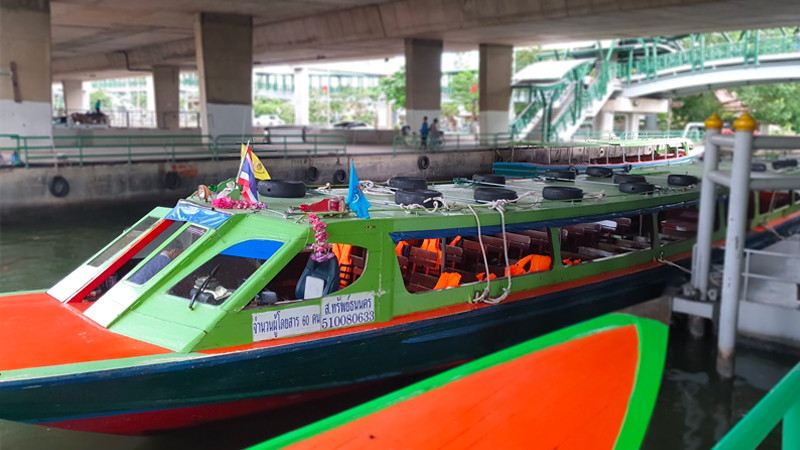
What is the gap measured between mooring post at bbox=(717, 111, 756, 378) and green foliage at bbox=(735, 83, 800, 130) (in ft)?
13.6

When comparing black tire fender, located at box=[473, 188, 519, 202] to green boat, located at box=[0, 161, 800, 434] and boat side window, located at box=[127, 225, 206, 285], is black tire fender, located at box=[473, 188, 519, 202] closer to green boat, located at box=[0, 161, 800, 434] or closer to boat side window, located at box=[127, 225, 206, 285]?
green boat, located at box=[0, 161, 800, 434]

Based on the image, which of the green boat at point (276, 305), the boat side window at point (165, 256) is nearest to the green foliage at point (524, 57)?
the green boat at point (276, 305)

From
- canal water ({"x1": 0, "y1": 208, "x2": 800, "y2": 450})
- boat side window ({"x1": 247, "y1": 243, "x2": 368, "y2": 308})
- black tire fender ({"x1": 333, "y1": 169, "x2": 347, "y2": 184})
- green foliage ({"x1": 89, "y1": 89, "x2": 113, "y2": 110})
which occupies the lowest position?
canal water ({"x1": 0, "y1": 208, "x2": 800, "y2": 450})

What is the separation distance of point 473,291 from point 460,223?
782 mm

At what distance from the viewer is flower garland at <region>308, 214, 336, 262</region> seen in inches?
217

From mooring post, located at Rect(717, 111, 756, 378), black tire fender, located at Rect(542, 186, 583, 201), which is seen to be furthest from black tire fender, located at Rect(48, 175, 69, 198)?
mooring post, located at Rect(717, 111, 756, 378)

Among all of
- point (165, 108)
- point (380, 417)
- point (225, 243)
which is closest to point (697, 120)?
point (225, 243)

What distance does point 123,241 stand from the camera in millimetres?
6609

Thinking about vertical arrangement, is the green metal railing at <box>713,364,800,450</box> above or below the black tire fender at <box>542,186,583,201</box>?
below

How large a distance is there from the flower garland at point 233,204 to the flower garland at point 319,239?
2.63 feet

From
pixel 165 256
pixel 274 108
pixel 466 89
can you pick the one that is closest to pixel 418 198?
pixel 165 256

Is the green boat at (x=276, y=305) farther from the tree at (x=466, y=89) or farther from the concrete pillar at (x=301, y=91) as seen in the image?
the concrete pillar at (x=301, y=91)

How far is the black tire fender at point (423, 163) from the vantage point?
428 inches

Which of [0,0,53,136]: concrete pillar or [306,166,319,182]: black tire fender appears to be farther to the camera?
[0,0,53,136]: concrete pillar
